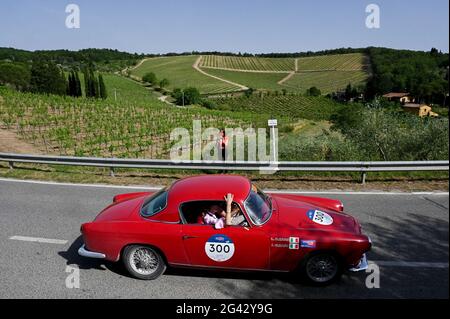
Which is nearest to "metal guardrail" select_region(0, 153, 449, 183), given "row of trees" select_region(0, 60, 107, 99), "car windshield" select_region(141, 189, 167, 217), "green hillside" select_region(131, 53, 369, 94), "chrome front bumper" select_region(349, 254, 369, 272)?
"car windshield" select_region(141, 189, 167, 217)

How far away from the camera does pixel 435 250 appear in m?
5.63

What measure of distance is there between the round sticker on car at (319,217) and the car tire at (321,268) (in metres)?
0.46

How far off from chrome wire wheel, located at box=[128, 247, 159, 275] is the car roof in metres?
0.83

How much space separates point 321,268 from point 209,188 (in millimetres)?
1818

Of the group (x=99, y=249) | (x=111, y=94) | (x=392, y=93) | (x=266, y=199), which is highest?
(x=111, y=94)

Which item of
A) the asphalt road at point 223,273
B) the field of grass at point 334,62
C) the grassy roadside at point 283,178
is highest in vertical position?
the field of grass at point 334,62

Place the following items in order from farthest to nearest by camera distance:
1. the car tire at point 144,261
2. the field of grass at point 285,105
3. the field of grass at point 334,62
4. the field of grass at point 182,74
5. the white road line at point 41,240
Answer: the field of grass at point 334,62
the field of grass at point 182,74
the field of grass at point 285,105
the white road line at point 41,240
the car tire at point 144,261

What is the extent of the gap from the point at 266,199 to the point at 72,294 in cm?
291

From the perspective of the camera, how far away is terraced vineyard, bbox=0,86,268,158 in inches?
814

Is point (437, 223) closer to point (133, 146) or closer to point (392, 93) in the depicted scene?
point (392, 93)

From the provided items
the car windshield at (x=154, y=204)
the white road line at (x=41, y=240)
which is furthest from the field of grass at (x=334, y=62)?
the white road line at (x=41, y=240)

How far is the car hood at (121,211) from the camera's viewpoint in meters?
5.36

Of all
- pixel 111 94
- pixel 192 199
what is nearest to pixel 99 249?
pixel 192 199

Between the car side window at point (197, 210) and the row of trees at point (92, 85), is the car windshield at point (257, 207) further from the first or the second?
the row of trees at point (92, 85)
